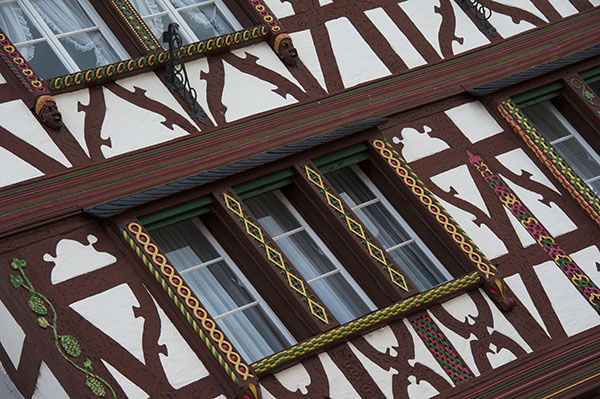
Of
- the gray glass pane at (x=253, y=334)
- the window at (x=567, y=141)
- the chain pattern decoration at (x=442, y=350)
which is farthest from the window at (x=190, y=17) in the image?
the chain pattern decoration at (x=442, y=350)

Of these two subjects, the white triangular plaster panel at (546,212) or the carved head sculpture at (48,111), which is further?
the white triangular plaster panel at (546,212)

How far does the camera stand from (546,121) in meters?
11.0

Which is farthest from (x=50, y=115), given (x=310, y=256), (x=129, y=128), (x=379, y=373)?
(x=379, y=373)

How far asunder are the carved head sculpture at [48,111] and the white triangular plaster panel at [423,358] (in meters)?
2.67

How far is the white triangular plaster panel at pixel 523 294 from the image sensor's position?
9.45 meters

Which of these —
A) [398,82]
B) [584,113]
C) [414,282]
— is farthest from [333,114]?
[584,113]

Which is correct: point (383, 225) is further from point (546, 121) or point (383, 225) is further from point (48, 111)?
point (48, 111)

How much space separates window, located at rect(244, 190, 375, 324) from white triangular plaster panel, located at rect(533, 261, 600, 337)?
1300 mm

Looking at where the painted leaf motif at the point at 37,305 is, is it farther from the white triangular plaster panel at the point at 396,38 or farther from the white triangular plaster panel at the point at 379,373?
the white triangular plaster panel at the point at 396,38

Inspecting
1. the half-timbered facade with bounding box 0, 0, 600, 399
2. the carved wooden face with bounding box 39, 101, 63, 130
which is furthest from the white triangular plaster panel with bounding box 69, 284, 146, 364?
the carved wooden face with bounding box 39, 101, 63, 130

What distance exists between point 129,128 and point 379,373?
238 cm

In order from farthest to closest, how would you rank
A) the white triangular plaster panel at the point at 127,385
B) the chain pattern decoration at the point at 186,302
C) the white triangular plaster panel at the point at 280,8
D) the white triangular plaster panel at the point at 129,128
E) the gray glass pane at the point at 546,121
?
the gray glass pane at the point at 546,121
the white triangular plaster panel at the point at 280,8
the white triangular plaster panel at the point at 129,128
the chain pattern decoration at the point at 186,302
the white triangular plaster panel at the point at 127,385

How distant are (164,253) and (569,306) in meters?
2.84

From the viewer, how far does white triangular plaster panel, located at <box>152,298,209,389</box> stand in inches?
325
